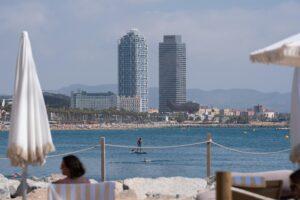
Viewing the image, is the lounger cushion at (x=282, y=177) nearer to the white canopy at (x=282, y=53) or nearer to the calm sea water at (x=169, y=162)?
the white canopy at (x=282, y=53)

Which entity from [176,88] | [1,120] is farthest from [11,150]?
[176,88]

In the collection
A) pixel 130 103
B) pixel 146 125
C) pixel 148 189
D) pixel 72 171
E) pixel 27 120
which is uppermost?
pixel 130 103

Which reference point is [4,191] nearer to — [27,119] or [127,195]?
[127,195]

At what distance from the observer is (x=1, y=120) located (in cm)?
11444

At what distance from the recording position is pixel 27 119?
26.5 feet

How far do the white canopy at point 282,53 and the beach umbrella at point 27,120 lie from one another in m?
2.39

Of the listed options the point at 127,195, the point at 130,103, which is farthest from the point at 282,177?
the point at 130,103

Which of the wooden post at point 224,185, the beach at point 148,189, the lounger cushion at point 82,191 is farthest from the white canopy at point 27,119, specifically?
the beach at point 148,189

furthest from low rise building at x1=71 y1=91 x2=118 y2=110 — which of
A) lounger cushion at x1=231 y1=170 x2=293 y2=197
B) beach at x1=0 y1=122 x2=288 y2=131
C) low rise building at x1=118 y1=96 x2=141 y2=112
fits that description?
lounger cushion at x1=231 y1=170 x2=293 y2=197

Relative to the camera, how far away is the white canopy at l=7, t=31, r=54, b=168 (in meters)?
7.93

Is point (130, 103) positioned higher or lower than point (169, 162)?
higher

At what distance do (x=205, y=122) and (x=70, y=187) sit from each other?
155 meters

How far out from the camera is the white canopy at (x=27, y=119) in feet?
26.0

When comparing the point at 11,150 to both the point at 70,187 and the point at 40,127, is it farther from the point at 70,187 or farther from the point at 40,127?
the point at 70,187
